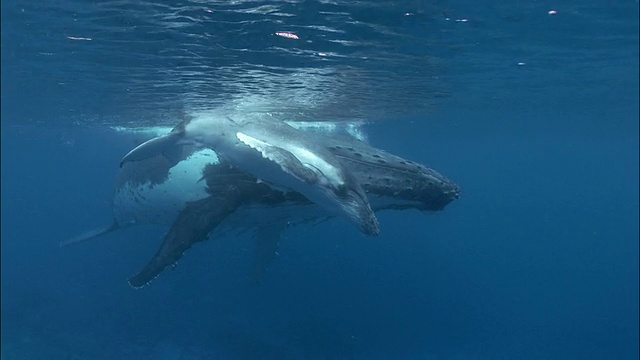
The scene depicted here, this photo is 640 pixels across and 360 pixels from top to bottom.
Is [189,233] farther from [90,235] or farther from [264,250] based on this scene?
[90,235]

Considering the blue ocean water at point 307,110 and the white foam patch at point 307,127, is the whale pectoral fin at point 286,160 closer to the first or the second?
the blue ocean water at point 307,110

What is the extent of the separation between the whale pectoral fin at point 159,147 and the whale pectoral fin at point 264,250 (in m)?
3.79

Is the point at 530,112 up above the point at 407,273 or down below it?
above

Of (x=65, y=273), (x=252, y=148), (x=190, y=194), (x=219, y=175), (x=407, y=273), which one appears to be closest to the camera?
(x=252, y=148)

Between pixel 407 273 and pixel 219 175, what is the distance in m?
26.8

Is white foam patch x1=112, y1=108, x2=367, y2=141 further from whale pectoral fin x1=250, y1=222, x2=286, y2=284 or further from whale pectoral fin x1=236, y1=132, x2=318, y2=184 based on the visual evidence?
whale pectoral fin x1=236, y1=132, x2=318, y2=184

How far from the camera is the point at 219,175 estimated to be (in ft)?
32.7

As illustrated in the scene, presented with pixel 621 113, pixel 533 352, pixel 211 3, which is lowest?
pixel 533 352

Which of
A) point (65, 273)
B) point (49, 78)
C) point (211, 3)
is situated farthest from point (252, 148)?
point (65, 273)

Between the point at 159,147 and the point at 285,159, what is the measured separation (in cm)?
375

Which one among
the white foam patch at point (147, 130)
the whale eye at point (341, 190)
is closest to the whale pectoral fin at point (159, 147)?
the whale eye at point (341, 190)

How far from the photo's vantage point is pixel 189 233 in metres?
9.69

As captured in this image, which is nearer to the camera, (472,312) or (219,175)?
(219,175)

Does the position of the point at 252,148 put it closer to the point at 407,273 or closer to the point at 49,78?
the point at 49,78
